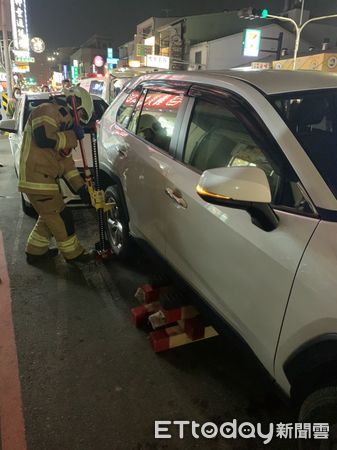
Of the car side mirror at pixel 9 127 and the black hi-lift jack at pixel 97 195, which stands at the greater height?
the car side mirror at pixel 9 127

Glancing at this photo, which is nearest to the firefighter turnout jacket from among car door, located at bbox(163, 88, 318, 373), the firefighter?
the firefighter

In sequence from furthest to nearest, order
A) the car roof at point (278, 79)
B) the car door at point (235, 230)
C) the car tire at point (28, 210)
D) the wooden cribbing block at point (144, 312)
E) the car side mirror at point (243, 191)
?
the car tire at point (28, 210) → the wooden cribbing block at point (144, 312) → the car roof at point (278, 79) → the car door at point (235, 230) → the car side mirror at point (243, 191)

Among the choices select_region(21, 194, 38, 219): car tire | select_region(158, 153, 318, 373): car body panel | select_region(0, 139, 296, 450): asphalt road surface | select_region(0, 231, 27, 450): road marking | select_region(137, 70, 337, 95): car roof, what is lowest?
select_region(0, 231, 27, 450): road marking

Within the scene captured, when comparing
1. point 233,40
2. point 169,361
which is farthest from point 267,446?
point 233,40

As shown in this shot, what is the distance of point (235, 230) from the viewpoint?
1931 mm

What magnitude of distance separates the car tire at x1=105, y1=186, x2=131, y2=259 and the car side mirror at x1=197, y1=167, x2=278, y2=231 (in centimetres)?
213

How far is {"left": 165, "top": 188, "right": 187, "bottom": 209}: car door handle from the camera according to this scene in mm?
2412

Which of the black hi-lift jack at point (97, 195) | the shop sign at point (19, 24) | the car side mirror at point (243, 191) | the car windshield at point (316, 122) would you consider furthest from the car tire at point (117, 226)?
the shop sign at point (19, 24)

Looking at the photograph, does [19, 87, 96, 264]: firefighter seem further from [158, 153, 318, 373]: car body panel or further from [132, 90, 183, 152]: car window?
[158, 153, 318, 373]: car body panel

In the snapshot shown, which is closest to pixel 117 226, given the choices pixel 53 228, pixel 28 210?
pixel 53 228

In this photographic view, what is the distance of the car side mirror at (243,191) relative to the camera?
1580 millimetres

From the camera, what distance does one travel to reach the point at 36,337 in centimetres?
299

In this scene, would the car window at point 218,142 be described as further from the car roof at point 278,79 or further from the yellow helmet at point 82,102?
the yellow helmet at point 82,102

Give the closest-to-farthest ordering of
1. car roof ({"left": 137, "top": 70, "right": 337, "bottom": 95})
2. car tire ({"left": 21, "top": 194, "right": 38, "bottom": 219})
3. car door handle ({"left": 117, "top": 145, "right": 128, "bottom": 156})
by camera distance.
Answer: car roof ({"left": 137, "top": 70, "right": 337, "bottom": 95}), car door handle ({"left": 117, "top": 145, "right": 128, "bottom": 156}), car tire ({"left": 21, "top": 194, "right": 38, "bottom": 219})
